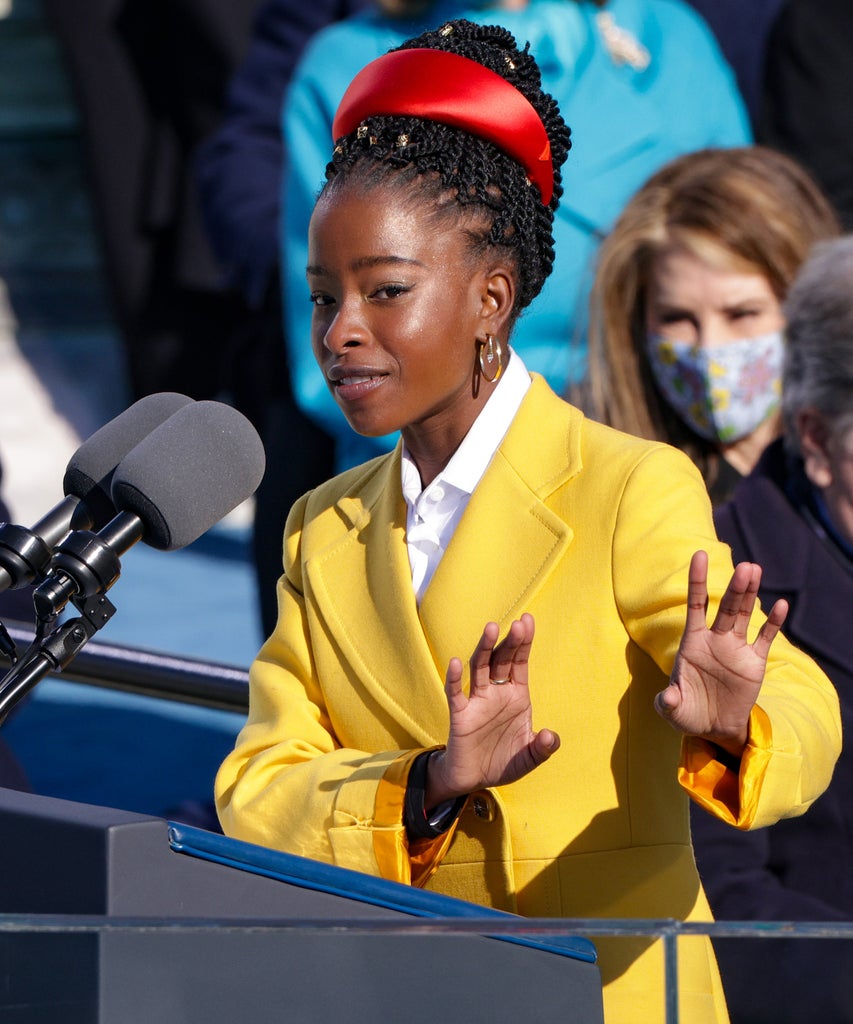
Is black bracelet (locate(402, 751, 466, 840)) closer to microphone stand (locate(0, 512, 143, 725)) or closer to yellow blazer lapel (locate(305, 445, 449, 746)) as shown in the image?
yellow blazer lapel (locate(305, 445, 449, 746))

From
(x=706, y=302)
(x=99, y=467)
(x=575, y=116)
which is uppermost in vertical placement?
(x=575, y=116)

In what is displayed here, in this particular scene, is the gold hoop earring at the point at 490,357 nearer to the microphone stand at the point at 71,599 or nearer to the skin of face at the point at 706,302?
the microphone stand at the point at 71,599

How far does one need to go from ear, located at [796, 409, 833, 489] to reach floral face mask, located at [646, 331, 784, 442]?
0.49 metres

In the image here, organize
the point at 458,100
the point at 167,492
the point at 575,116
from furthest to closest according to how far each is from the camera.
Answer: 1. the point at 575,116
2. the point at 458,100
3. the point at 167,492

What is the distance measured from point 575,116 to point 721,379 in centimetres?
57

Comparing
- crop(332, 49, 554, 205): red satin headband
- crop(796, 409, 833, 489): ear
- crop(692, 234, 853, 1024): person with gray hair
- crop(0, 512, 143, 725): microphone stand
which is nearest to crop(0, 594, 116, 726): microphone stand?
crop(0, 512, 143, 725): microphone stand

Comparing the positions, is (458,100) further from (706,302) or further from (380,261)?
(706,302)

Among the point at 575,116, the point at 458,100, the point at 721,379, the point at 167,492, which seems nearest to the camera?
the point at 167,492

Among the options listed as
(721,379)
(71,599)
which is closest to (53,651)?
(71,599)

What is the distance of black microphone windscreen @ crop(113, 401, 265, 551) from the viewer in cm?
136

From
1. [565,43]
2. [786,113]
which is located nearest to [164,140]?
[786,113]

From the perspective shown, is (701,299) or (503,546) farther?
(701,299)

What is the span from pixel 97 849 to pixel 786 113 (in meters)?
3.12

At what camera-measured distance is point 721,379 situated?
2820 mm
